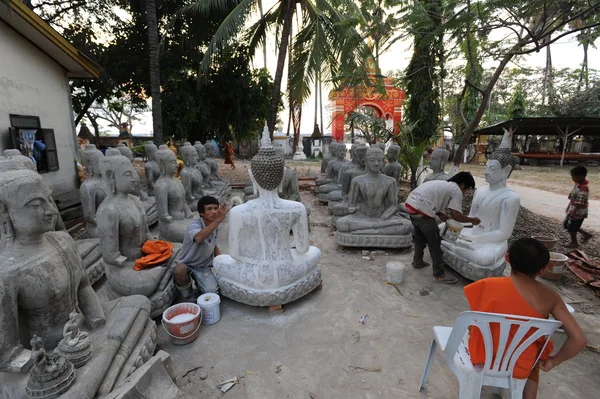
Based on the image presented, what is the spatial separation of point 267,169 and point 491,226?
301 centimetres

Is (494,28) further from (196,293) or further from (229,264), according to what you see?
(196,293)

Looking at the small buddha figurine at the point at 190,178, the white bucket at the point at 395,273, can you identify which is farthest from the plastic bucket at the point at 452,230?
the small buddha figurine at the point at 190,178

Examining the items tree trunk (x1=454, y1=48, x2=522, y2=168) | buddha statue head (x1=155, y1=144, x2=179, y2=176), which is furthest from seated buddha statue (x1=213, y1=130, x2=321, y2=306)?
tree trunk (x1=454, y1=48, x2=522, y2=168)

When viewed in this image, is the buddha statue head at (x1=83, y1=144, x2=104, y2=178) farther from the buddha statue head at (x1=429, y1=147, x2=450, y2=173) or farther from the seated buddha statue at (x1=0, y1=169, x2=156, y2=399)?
the buddha statue head at (x1=429, y1=147, x2=450, y2=173)

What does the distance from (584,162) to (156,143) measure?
25393mm

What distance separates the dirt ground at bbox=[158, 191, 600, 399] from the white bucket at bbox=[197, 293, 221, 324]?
0.08 m

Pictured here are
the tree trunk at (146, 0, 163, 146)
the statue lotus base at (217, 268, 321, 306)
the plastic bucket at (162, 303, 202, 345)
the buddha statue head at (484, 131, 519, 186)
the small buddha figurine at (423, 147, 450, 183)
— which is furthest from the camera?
the tree trunk at (146, 0, 163, 146)

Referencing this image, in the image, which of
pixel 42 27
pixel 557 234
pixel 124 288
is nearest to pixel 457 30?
pixel 557 234

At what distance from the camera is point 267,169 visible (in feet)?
10.8

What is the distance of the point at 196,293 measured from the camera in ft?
12.1

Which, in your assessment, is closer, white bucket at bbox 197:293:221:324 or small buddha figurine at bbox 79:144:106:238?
white bucket at bbox 197:293:221:324

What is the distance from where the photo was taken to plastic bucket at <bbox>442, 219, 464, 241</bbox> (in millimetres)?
4094

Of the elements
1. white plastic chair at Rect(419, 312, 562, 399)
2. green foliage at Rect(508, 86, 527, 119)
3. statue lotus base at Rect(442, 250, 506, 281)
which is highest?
green foliage at Rect(508, 86, 527, 119)

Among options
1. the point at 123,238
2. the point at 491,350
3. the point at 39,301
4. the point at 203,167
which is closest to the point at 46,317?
the point at 39,301
